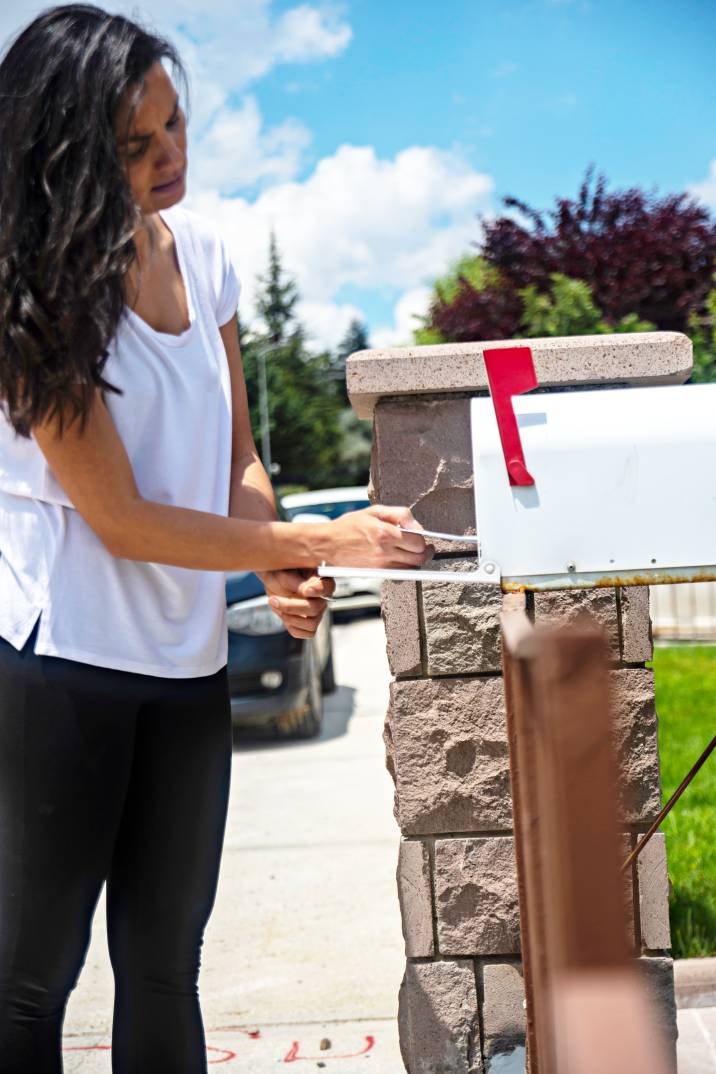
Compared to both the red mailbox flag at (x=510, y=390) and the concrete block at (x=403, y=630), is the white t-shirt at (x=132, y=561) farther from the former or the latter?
the concrete block at (x=403, y=630)

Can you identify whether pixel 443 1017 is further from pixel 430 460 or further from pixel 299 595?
pixel 299 595

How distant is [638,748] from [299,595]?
105 cm

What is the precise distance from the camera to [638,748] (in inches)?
97.7

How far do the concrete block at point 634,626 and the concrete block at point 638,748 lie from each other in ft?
0.10

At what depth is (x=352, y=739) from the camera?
7.30m

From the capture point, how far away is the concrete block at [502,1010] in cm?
253

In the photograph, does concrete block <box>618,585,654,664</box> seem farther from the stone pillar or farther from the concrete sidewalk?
the concrete sidewalk

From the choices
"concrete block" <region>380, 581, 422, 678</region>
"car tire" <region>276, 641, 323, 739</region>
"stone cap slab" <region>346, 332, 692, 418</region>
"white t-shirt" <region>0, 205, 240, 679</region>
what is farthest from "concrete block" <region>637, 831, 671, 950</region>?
"car tire" <region>276, 641, 323, 739</region>

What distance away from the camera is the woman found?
151cm

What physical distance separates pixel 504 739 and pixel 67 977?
1152 mm

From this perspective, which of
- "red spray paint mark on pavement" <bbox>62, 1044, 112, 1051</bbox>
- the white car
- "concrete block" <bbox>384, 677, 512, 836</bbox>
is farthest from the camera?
the white car

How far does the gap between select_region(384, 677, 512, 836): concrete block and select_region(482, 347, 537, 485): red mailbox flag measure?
3.67ft

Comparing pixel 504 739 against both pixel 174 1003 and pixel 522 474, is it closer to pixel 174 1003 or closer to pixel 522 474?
pixel 174 1003

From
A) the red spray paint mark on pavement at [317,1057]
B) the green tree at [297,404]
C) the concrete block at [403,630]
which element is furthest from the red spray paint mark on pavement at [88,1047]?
the green tree at [297,404]
